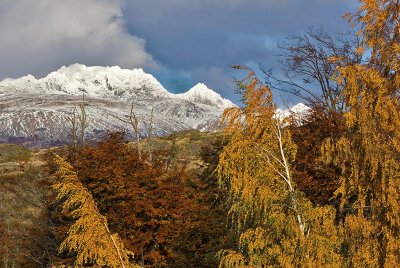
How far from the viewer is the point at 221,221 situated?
21.5 m

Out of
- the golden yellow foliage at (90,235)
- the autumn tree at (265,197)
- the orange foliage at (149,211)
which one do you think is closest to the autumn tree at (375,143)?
the autumn tree at (265,197)

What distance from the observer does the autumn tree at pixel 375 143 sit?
8.52 metres

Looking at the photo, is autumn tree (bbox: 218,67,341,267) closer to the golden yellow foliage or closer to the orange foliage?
the golden yellow foliage

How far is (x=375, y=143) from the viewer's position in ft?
28.8

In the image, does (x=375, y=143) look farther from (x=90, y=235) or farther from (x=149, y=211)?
(x=149, y=211)

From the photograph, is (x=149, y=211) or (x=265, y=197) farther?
(x=149, y=211)

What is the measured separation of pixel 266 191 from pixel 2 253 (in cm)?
2343

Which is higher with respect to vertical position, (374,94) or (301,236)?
(374,94)

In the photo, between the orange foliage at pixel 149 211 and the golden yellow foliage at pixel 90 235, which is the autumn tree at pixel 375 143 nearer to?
the golden yellow foliage at pixel 90 235

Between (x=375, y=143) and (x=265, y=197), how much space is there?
231 cm

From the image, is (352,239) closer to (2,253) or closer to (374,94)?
(374,94)

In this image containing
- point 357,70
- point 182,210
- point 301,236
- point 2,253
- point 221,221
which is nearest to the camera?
point 301,236

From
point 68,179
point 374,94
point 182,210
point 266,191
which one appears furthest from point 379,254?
point 182,210

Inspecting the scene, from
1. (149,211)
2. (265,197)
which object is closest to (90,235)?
(265,197)
